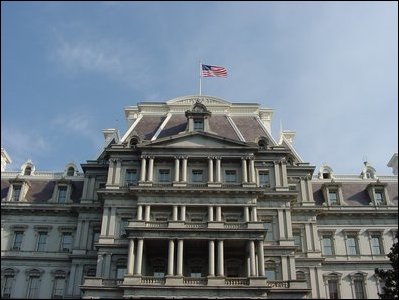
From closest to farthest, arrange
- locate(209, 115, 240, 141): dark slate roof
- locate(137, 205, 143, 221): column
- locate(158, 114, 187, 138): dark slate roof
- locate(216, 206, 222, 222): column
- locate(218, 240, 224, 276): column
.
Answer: locate(218, 240, 224, 276): column
locate(137, 205, 143, 221): column
locate(216, 206, 222, 222): column
locate(209, 115, 240, 141): dark slate roof
locate(158, 114, 187, 138): dark slate roof

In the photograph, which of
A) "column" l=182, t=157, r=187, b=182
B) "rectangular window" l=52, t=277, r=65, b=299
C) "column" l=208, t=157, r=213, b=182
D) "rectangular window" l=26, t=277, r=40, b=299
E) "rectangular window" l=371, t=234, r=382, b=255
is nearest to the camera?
"rectangular window" l=26, t=277, r=40, b=299

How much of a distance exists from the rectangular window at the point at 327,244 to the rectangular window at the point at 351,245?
5.25ft

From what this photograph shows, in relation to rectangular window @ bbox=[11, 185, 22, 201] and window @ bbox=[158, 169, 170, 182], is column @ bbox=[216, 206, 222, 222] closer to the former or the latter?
window @ bbox=[158, 169, 170, 182]

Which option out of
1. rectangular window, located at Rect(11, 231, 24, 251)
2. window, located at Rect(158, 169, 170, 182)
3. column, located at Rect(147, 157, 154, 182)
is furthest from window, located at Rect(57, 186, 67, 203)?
window, located at Rect(158, 169, 170, 182)

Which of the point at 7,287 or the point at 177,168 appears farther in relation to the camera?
the point at 177,168

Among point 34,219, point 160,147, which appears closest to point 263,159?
point 160,147

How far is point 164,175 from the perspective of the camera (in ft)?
161

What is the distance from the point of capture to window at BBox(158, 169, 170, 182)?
48.9 m

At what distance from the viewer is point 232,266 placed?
149ft

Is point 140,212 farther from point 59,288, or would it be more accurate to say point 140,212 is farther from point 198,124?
point 198,124

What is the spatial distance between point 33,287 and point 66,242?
4.96 m

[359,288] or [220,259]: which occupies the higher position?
[220,259]

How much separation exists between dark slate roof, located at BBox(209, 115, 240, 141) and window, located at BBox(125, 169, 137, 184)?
8896mm

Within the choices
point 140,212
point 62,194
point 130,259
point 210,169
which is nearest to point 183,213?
point 140,212
